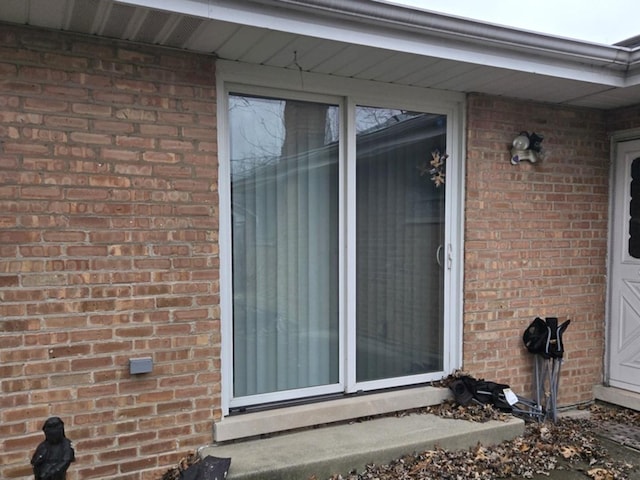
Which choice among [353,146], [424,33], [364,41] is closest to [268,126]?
[353,146]

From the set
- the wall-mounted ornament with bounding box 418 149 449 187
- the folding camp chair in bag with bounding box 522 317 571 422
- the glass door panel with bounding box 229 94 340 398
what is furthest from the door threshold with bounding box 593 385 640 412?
the glass door panel with bounding box 229 94 340 398

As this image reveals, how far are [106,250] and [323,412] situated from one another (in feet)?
5.90

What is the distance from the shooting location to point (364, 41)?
279 centimetres

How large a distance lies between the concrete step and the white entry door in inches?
61.6

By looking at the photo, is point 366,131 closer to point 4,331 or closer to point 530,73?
point 530,73

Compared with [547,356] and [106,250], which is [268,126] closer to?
[106,250]

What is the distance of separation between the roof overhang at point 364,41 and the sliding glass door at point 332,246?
0.42 m

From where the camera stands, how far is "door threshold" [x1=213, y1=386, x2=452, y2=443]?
3.13 meters

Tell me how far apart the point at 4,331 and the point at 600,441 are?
13.6 feet

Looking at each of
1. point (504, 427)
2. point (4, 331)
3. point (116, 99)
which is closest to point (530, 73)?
point (504, 427)

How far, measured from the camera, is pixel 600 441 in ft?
12.2

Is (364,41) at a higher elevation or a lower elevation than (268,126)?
higher

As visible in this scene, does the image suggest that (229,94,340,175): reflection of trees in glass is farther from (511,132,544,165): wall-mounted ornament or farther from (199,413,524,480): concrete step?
(199,413,524,480): concrete step

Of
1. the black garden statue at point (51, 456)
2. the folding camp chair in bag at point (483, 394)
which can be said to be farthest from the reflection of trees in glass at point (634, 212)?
the black garden statue at point (51, 456)
